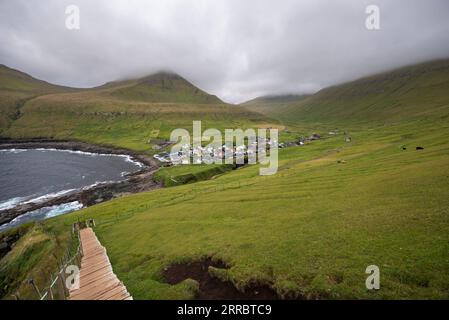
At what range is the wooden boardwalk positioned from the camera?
1912 centimetres

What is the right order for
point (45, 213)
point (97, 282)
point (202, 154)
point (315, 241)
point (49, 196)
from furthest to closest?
point (202, 154) < point (49, 196) < point (45, 213) < point (315, 241) < point (97, 282)

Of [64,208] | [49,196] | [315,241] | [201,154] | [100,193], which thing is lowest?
[64,208]

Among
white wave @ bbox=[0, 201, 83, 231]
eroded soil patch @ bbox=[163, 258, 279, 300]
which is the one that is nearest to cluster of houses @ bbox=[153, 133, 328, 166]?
white wave @ bbox=[0, 201, 83, 231]

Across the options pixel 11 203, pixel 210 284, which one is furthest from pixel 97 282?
pixel 11 203

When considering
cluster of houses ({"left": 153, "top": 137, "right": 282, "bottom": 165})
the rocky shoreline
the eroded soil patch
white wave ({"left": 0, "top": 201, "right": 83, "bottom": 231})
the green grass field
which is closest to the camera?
the green grass field

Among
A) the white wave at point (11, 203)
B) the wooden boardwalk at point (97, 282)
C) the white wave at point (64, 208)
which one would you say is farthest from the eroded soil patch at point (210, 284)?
the white wave at point (11, 203)

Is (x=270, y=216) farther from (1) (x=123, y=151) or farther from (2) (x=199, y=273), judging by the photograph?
(1) (x=123, y=151)

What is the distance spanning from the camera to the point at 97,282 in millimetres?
21844

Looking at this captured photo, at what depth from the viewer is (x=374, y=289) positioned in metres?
16.5

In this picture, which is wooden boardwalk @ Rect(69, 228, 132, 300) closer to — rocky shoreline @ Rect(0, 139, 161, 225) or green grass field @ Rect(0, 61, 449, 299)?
green grass field @ Rect(0, 61, 449, 299)

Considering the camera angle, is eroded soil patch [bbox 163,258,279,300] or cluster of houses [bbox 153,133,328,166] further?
Answer: cluster of houses [bbox 153,133,328,166]

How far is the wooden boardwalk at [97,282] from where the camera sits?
62.7 ft

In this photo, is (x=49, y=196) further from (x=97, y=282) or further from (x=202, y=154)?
(x=97, y=282)

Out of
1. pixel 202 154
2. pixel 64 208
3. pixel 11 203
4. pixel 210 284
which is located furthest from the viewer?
pixel 202 154
